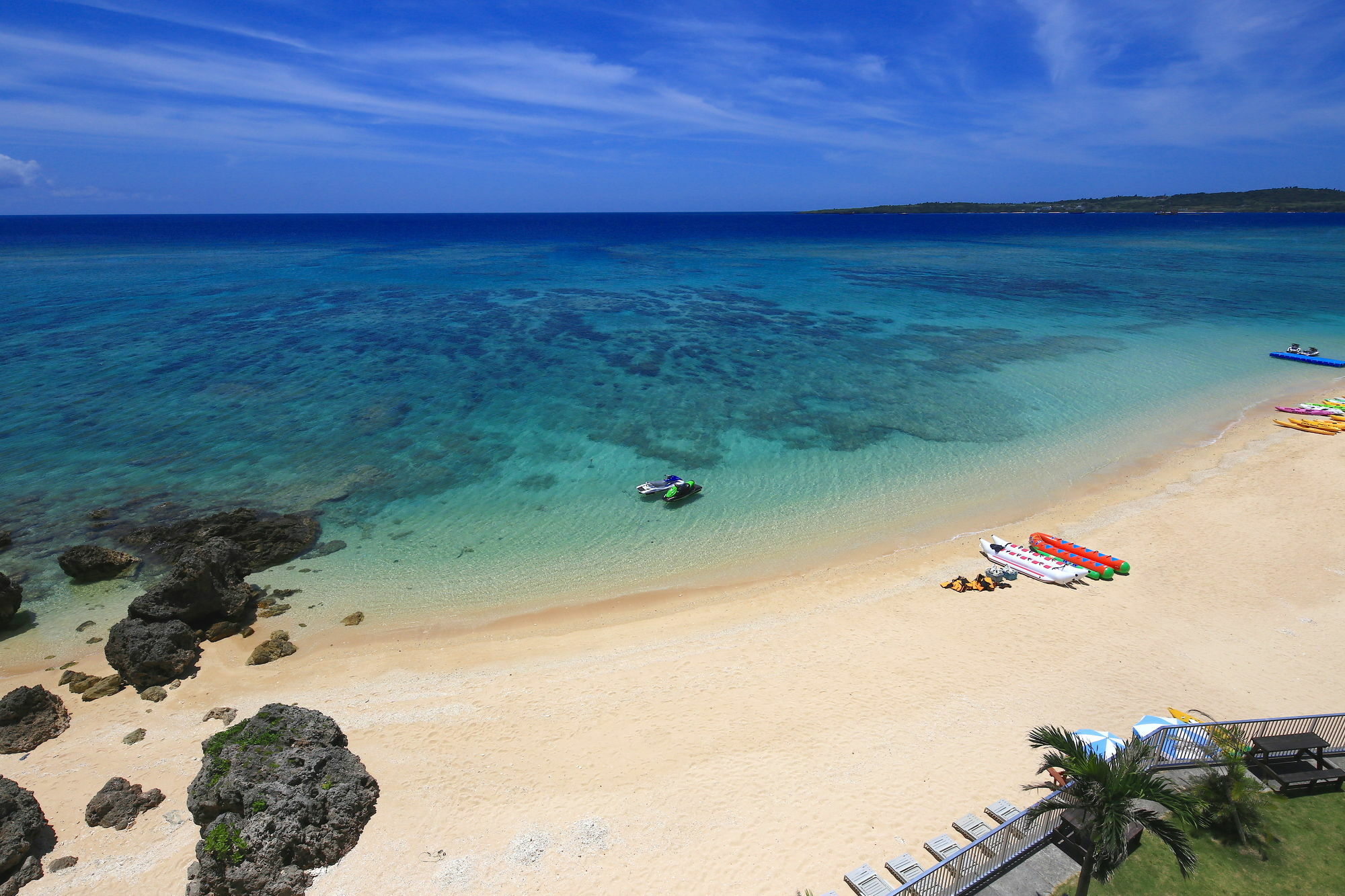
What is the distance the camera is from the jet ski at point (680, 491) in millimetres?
27281

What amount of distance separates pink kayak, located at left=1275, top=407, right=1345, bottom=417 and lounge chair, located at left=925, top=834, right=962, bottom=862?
129 feet

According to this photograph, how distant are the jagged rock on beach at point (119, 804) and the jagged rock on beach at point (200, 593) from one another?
6095mm

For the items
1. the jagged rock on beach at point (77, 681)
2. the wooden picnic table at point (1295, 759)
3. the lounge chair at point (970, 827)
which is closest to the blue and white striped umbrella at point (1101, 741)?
the wooden picnic table at point (1295, 759)

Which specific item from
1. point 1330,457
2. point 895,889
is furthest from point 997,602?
point 1330,457

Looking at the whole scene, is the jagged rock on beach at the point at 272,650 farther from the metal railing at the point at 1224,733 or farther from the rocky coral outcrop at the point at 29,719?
the metal railing at the point at 1224,733

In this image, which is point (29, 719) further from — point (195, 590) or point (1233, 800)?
point (1233, 800)

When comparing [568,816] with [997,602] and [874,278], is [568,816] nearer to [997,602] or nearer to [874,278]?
[997,602]

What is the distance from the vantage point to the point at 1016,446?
32.3 meters

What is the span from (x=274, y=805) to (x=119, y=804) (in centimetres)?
456

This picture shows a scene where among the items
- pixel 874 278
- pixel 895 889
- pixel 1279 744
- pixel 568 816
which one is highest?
pixel 874 278

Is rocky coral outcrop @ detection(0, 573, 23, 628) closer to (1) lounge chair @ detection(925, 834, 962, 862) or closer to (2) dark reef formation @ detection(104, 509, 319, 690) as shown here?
(2) dark reef formation @ detection(104, 509, 319, 690)

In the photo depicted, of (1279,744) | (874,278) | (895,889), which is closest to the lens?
(895,889)

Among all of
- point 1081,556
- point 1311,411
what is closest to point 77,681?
point 1081,556

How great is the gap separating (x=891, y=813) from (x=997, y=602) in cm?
989
